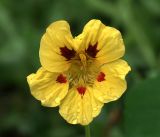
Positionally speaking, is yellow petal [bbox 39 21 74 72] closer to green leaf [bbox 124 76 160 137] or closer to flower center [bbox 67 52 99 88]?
flower center [bbox 67 52 99 88]

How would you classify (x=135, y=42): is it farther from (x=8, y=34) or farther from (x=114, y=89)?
(x=114, y=89)

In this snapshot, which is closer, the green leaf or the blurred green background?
the green leaf

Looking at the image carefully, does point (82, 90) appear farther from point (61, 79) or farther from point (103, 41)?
point (103, 41)

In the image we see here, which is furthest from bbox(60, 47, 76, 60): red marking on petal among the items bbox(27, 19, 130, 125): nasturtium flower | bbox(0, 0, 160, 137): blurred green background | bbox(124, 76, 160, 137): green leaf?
bbox(0, 0, 160, 137): blurred green background

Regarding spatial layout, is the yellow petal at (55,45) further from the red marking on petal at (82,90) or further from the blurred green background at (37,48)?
the blurred green background at (37,48)

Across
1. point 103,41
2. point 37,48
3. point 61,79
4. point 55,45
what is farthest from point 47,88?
point 37,48

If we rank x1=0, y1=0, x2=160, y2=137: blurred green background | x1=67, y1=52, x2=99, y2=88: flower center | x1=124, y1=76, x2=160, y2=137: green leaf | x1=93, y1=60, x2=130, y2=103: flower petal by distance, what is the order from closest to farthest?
1. x1=93, y1=60, x2=130, y2=103: flower petal
2. x1=67, y1=52, x2=99, y2=88: flower center
3. x1=124, y1=76, x2=160, y2=137: green leaf
4. x1=0, y1=0, x2=160, y2=137: blurred green background

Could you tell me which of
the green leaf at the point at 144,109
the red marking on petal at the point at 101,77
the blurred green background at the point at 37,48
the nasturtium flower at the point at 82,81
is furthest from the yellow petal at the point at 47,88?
the blurred green background at the point at 37,48
